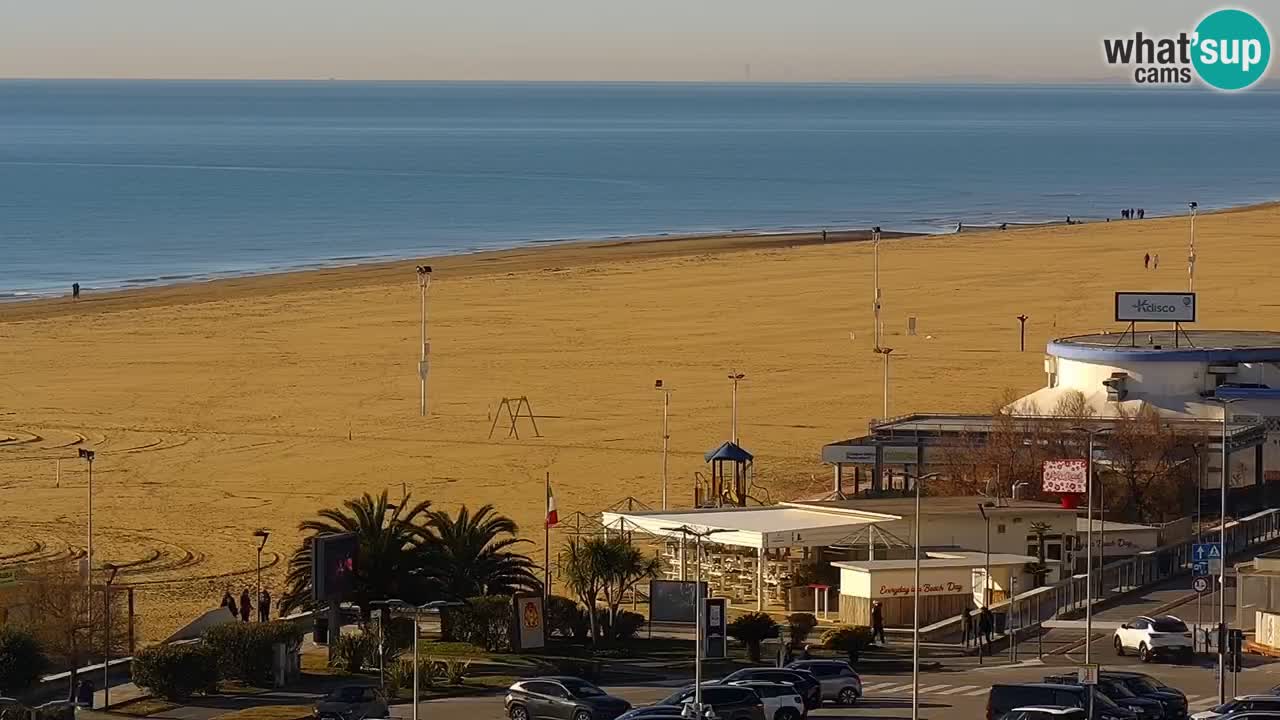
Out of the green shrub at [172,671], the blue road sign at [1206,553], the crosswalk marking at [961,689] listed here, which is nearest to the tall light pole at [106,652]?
the green shrub at [172,671]

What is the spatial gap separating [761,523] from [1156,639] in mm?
11361

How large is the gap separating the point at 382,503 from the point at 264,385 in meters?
37.6

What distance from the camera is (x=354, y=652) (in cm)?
4191

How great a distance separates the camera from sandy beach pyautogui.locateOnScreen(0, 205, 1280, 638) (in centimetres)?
6156

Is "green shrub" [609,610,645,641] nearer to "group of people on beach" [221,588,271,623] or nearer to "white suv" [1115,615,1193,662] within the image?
"group of people on beach" [221,588,271,623]

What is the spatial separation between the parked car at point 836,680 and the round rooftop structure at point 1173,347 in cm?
2787

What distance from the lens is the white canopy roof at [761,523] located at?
50.0 meters

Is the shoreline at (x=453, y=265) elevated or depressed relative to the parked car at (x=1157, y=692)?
elevated

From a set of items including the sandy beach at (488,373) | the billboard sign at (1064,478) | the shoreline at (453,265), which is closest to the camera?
the billboard sign at (1064,478)

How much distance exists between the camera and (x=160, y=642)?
152 feet

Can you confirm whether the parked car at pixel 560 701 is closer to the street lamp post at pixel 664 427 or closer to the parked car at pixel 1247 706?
the parked car at pixel 1247 706

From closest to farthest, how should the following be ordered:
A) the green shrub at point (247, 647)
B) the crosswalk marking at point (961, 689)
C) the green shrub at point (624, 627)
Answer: the crosswalk marking at point (961, 689) → the green shrub at point (247, 647) → the green shrub at point (624, 627)

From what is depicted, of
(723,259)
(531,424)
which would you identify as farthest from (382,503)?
(723,259)

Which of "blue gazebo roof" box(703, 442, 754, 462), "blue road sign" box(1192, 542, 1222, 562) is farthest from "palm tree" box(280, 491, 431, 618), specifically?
"blue road sign" box(1192, 542, 1222, 562)
